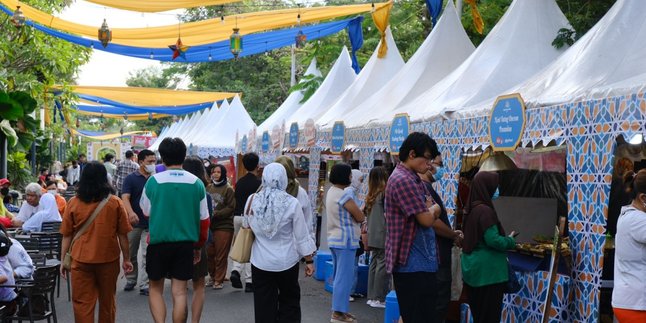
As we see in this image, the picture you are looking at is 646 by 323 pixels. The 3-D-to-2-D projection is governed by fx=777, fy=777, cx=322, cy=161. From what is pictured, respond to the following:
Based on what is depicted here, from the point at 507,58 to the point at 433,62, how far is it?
294cm

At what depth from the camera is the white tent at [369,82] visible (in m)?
14.3

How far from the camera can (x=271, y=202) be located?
6.62m

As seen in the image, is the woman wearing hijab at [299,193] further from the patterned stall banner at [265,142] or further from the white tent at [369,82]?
the patterned stall banner at [265,142]

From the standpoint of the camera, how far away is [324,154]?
15891 millimetres

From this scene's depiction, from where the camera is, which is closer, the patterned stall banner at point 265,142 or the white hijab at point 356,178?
the white hijab at point 356,178

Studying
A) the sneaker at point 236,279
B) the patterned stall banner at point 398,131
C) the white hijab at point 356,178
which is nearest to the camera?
the patterned stall banner at point 398,131

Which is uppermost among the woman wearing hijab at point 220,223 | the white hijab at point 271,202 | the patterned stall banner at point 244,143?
the patterned stall banner at point 244,143

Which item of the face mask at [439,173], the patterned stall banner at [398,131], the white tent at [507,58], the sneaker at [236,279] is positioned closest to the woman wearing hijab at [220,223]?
the sneaker at [236,279]

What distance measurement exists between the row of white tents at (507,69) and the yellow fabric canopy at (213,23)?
1.41 meters

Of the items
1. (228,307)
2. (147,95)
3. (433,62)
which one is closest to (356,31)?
(433,62)

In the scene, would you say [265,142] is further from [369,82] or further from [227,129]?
[227,129]

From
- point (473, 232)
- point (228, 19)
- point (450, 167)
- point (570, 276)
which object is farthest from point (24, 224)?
point (570, 276)

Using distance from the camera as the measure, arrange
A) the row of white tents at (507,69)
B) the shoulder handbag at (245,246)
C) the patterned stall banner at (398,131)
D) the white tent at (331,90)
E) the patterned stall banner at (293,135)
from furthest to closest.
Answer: the white tent at (331,90) < the patterned stall banner at (293,135) < the patterned stall banner at (398,131) < the shoulder handbag at (245,246) < the row of white tents at (507,69)

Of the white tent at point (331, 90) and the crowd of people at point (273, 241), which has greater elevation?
the white tent at point (331, 90)
